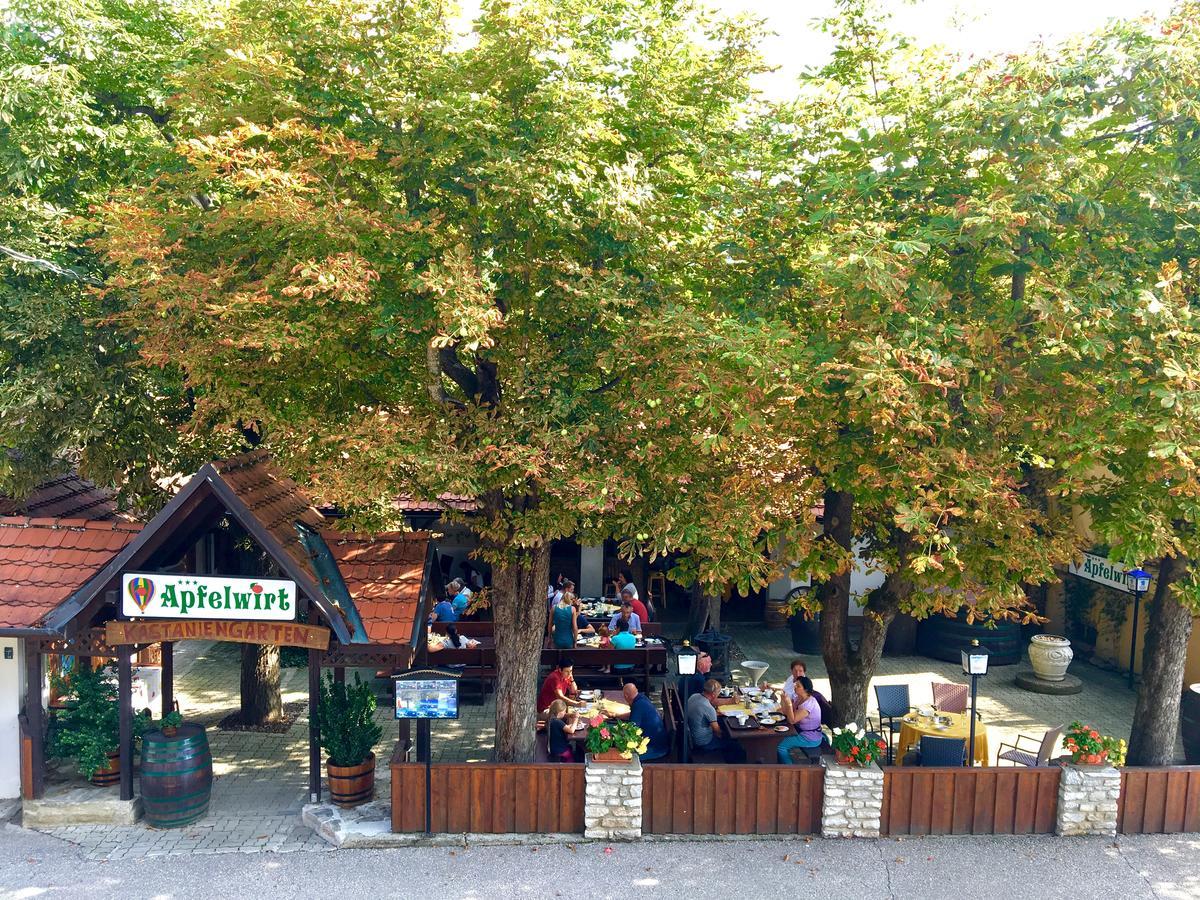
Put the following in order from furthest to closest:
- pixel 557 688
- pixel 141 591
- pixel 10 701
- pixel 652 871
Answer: pixel 557 688 → pixel 10 701 → pixel 141 591 → pixel 652 871

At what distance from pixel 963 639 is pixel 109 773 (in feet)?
43.6

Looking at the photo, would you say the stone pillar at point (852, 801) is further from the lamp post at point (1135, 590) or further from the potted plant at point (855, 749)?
the lamp post at point (1135, 590)

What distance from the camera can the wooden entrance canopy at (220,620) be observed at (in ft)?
30.8

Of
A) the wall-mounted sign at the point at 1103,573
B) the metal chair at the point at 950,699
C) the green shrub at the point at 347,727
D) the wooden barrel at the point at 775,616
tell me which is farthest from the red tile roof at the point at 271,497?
the wall-mounted sign at the point at 1103,573

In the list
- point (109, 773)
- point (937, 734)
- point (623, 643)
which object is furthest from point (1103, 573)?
point (109, 773)

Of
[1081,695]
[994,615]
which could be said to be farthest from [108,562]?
[1081,695]

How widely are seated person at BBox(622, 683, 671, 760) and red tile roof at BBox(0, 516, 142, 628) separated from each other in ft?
19.4

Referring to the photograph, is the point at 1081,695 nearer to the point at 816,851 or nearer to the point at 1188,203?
the point at 816,851

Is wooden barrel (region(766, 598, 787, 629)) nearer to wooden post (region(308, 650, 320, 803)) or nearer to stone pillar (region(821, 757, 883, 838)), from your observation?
stone pillar (region(821, 757, 883, 838))

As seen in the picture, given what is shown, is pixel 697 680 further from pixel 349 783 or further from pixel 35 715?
pixel 35 715

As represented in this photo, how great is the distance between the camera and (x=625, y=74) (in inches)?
395

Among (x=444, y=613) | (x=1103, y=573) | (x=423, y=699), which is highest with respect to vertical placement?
(x=1103, y=573)

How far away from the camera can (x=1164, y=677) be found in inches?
438

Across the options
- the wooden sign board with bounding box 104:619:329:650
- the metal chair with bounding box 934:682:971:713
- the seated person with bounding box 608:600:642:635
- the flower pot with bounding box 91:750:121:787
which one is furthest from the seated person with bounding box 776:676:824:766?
the flower pot with bounding box 91:750:121:787
